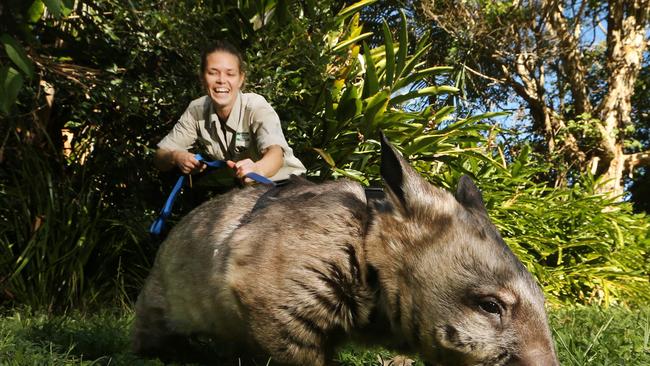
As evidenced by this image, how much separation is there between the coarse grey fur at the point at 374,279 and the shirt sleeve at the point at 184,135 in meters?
1.32

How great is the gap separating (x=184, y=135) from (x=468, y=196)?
1960mm

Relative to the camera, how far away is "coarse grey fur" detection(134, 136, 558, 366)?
229cm

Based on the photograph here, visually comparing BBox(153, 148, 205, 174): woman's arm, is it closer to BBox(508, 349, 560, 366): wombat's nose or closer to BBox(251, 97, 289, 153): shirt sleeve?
BBox(251, 97, 289, 153): shirt sleeve

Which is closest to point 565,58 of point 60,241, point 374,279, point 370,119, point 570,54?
point 570,54

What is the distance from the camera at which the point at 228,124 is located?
4055 mm

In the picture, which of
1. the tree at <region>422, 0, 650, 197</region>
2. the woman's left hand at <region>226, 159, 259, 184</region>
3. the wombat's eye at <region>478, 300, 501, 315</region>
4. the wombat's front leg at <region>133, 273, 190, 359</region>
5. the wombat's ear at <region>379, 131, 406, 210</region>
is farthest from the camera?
the tree at <region>422, 0, 650, 197</region>

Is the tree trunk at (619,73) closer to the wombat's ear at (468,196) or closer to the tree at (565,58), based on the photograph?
the tree at (565,58)

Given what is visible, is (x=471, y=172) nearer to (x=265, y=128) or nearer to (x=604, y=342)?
(x=265, y=128)

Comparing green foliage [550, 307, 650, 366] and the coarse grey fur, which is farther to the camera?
green foliage [550, 307, 650, 366]

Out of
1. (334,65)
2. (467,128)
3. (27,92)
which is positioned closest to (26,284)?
(27,92)

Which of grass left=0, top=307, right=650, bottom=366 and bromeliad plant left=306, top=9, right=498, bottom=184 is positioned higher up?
bromeliad plant left=306, top=9, right=498, bottom=184

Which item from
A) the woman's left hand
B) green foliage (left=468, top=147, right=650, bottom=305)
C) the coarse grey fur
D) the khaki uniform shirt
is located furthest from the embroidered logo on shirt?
green foliage (left=468, top=147, right=650, bottom=305)

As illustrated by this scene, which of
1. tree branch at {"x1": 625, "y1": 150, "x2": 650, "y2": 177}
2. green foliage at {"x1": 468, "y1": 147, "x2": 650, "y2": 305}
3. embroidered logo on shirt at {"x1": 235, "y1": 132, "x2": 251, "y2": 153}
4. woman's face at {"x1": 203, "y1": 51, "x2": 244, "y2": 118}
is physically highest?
woman's face at {"x1": 203, "y1": 51, "x2": 244, "y2": 118}

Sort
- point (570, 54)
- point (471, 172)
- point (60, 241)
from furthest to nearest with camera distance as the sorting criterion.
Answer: point (570, 54) → point (471, 172) → point (60, 241)
